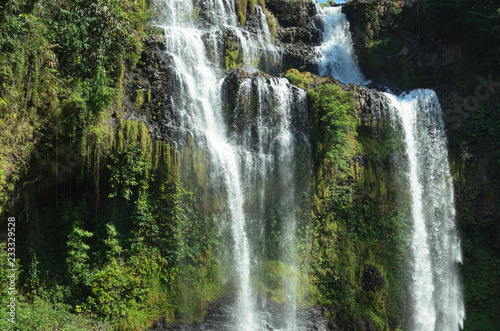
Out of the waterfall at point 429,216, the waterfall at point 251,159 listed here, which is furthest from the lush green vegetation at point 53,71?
the waterfall at point 429,216

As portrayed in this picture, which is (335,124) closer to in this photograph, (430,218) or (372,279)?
(430,218)

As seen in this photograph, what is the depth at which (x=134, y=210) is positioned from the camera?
1118 cm

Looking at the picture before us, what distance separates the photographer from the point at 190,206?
11.7 meters

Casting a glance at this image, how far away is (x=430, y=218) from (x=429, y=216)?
0.08 metres

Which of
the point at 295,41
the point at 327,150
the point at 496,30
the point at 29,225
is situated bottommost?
the point at 29,225

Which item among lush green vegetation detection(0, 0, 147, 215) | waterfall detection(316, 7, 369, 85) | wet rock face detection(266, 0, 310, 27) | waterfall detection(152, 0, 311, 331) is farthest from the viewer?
wet rock face detection(266, 0, 310, 27)

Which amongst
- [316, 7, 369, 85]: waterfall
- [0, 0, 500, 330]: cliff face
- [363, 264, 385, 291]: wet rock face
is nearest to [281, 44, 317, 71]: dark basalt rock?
[316, 7, 369, 85]: waterfall

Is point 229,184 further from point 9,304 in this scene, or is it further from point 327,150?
point 9,304

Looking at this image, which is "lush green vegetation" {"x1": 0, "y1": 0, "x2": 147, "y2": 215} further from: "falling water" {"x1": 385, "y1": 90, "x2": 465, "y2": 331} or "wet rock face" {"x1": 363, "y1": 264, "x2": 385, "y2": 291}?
"falling water" {"x1": 385, "y1": 90, "x2": 465, "y2": 331}

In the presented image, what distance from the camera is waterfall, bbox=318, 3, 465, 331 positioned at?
506 inches

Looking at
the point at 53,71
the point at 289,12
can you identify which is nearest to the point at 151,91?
the point at 53,71

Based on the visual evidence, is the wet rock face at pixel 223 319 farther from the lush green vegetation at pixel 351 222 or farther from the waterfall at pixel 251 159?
the lush green vegetation at pixel 351 222

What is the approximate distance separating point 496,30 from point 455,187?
6.50 meters

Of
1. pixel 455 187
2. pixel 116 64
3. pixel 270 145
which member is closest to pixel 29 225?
pixel 116 64
